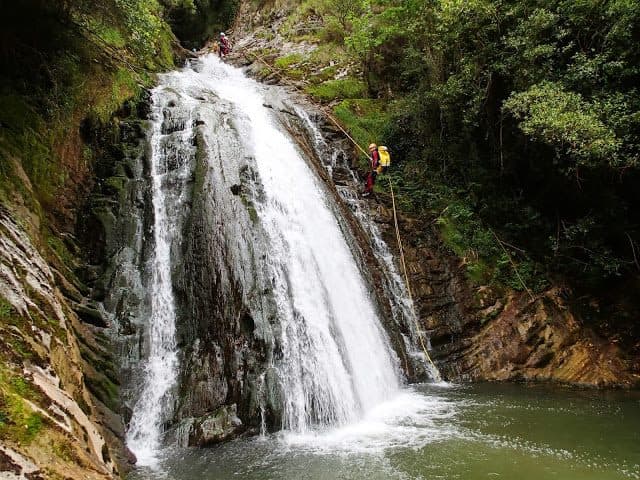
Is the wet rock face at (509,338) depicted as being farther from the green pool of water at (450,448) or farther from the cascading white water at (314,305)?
the cascading white water at (314,305)

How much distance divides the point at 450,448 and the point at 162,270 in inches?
232

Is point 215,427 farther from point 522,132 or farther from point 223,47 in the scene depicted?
point 223,47

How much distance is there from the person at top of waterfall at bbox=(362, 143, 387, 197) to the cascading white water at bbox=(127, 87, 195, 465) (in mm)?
5232

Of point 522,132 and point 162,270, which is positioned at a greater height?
point 522,132

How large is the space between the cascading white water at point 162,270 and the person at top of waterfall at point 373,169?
523 centimetres

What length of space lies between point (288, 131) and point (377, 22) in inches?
253

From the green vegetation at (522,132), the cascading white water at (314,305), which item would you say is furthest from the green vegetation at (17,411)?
the green vegetation at (522,132)

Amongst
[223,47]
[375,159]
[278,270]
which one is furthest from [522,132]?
[223,47]

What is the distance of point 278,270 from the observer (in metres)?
8.80

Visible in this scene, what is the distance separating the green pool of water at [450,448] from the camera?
5.69m

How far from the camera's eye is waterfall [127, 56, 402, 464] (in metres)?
7.34

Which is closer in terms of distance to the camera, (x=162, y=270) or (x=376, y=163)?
(x=162, y=270)

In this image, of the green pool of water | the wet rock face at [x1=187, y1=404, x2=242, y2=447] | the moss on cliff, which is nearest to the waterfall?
the wet rock face at [x1=187, y1=404, x2=242, y2=447]

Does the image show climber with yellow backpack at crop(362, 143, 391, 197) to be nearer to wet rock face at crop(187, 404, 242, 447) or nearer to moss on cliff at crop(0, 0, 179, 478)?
moss on cliff at crop(0, 0, 179, 478)
